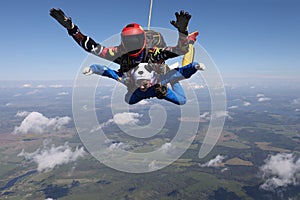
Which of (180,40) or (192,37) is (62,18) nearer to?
(180,40)

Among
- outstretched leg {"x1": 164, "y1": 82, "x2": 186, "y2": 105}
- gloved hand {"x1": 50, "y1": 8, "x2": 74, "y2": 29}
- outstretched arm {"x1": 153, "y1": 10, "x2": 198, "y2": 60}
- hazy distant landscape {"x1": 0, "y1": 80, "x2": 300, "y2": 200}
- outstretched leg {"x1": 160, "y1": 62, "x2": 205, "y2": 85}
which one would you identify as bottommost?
hazy distant landscape {"x1": 0, "y1": 80, "x2": 300, "y2": 200}

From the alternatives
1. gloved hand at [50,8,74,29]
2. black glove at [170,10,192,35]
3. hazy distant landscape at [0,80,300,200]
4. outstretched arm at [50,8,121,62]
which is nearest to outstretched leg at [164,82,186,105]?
outstretched arm at [50,8,121,62]

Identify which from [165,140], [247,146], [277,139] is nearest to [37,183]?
[165,140]

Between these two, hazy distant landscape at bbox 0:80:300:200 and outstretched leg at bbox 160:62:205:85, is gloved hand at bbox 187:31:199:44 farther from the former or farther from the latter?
hazy distant landscape at bbox 0:80:300:200

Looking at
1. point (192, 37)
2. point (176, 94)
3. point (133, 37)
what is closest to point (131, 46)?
point (133, 37)

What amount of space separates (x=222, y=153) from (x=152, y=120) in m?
99.1

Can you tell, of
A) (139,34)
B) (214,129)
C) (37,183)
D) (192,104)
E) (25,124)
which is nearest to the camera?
(139,34)

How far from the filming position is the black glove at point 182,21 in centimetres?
302

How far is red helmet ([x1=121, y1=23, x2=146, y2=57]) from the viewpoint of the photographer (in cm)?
364

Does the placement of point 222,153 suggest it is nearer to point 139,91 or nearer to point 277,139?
point 277,139

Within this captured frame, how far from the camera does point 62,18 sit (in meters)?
3.36

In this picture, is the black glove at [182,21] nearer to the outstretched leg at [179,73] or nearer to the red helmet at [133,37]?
the red helmet at [133,37]

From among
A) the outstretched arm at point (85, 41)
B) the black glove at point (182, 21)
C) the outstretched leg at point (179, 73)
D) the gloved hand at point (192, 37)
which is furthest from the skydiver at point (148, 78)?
the black glove at point (182, 21)

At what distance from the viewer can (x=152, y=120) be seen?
18.5 ft
